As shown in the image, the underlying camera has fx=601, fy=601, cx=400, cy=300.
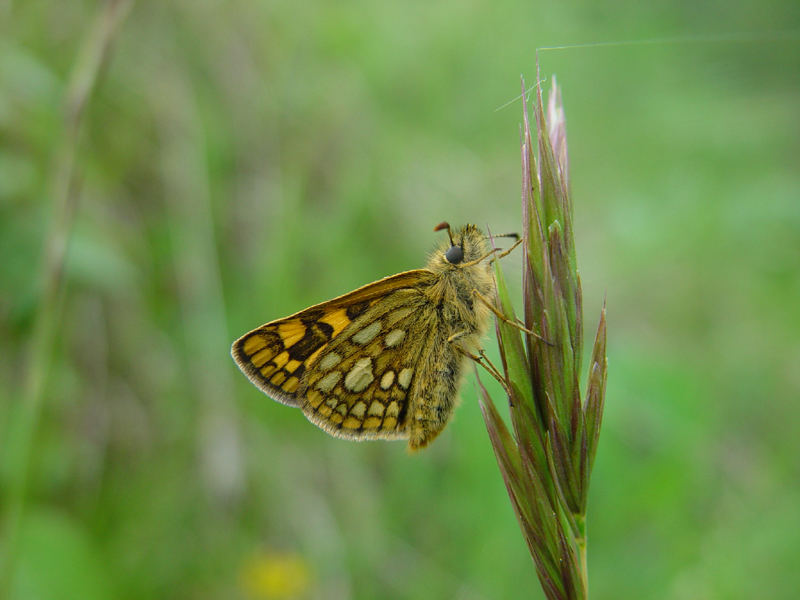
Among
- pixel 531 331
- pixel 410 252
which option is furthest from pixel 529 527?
pixel 410 252

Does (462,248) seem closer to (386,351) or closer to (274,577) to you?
(386,351)

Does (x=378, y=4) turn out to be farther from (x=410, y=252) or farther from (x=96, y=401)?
(x=96, y=401)

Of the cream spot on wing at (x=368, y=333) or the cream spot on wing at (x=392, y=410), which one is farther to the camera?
the cream spot on wing at (x=368, y=333)

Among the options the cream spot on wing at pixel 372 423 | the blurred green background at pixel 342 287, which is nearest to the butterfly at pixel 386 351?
the cream spot on wing at pixel 372 423

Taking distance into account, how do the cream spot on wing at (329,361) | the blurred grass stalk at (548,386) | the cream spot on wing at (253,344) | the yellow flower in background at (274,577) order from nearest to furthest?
the blurred grass stalk at (548,386)
the cream spot on wing at (253,344)
the cream spot on wing at (329,361)
the yellow flower in background at (274,577)

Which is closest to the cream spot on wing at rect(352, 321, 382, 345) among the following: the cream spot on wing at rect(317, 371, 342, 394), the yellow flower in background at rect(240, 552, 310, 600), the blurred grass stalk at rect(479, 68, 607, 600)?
the cream spot on wing at rect(317, 371, 342, 394)

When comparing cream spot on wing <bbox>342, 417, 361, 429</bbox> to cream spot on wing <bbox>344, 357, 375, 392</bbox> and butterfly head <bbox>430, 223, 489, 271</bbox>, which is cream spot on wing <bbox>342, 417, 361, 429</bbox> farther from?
butterfly head <bbox>430, 223, 489, 271</bbox>

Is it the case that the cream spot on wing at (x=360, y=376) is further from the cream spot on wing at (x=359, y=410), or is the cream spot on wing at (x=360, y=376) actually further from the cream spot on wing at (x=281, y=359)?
Result: the cream spot on wing at (x=281, y=359)
